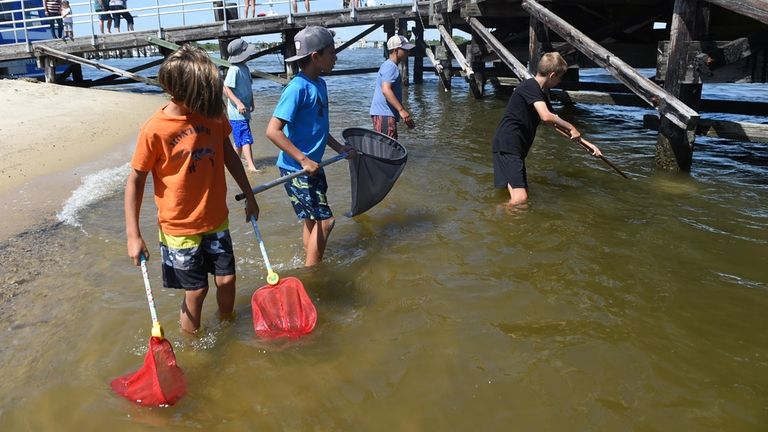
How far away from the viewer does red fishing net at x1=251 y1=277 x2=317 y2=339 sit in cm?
→ 312

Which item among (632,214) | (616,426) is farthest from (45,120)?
(616,426)

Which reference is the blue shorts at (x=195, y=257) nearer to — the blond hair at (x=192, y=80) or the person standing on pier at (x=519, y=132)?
the blond hair at (x=192, y=80)

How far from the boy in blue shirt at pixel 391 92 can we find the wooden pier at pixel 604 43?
8.31 ft

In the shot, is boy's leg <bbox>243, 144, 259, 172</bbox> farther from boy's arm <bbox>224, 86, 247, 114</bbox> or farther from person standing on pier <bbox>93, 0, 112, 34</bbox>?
person standing on pier <bbox>93, 0, 112, 34</bbox>

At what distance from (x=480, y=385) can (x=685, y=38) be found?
551 centimetres

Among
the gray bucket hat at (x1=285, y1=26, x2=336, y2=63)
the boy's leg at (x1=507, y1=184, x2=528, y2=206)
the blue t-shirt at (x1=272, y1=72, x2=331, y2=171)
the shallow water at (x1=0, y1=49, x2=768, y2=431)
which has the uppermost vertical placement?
the gray bucket hat at (x1=285, y1=26, x2=336, y2=63)

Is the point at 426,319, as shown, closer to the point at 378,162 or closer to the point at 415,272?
the point at 415,272

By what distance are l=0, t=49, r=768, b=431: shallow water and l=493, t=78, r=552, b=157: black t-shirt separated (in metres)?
0.64

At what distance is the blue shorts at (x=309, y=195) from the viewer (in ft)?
12.5

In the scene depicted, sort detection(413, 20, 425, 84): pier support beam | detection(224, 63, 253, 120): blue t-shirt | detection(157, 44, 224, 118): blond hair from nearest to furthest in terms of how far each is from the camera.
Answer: detection(157, 44, 224, 118): blond hair, detection(224, 63, 253, 120): blue t-shirt, detection(413, 20, 425, 84): pier support beam

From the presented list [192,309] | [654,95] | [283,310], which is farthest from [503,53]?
[192,309]

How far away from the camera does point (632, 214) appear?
17.8 ft

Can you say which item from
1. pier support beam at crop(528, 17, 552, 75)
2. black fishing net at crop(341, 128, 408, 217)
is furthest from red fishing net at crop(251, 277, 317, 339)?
pier support beam at crop(528, 17, 552, 75)

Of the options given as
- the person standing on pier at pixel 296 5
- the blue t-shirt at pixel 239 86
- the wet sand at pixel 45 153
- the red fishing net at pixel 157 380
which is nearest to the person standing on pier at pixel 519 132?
the blue t-shirt at pixel 239 86
